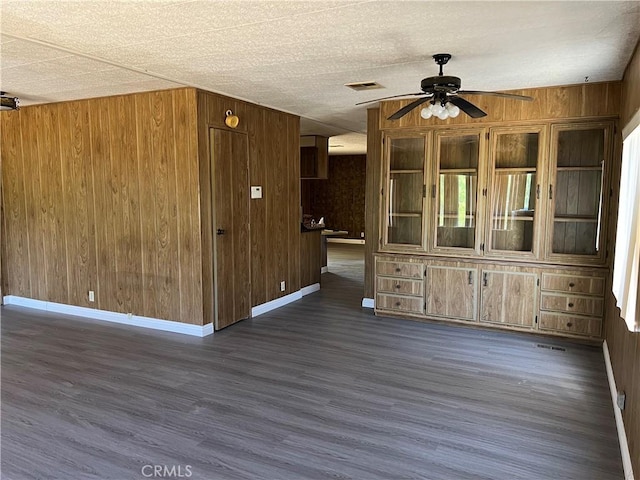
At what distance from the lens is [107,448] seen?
2.60m

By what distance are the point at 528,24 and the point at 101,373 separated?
4040 mm

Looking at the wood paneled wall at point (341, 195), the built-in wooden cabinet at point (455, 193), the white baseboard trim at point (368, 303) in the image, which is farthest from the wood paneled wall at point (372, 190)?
the wood paneled wall at point (341, 195)

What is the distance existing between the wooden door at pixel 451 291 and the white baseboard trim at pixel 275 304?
196 cm

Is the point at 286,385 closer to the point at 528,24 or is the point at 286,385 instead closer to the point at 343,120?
the point at 528,24

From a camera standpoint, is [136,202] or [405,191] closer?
[136,202]

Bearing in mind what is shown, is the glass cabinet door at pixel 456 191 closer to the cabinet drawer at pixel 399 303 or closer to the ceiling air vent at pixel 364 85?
the cabinet drawer at pixel 399 303

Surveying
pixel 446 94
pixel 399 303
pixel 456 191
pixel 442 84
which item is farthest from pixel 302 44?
pixel 399 303

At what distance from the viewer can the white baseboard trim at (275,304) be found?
17.9 ft

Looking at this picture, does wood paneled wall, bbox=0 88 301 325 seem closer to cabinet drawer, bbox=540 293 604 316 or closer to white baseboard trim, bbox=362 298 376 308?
white baseboard trim, bbox=362 298 376 308

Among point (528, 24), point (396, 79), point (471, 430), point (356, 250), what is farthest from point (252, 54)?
point (356, 250)

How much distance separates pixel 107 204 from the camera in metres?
5.09

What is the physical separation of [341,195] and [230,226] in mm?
8253

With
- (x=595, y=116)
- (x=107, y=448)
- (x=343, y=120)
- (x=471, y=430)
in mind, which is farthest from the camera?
(x=343, y=120)

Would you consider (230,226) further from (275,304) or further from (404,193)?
(404,193)
